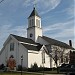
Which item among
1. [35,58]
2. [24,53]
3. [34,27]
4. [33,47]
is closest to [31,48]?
[33,47]

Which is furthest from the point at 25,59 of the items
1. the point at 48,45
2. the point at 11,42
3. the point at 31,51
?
the point at 48,45

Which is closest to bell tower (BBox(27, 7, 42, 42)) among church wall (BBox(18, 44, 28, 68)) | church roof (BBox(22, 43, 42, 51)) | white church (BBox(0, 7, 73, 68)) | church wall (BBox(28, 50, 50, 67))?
white church (BBox(0, 7, 73, 68))

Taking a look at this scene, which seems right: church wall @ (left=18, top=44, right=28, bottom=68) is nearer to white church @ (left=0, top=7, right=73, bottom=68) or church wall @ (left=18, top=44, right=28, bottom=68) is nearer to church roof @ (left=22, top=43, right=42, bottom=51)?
white church @ (left=0, top=7, right=73, bottom=68)

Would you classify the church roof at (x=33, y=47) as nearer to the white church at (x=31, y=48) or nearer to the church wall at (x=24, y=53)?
the white church at (x=31, y=48)

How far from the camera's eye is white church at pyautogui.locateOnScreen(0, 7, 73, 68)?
5644 centimetres

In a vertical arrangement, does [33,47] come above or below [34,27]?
below

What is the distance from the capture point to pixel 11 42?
60531mm

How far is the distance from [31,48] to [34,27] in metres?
12.8

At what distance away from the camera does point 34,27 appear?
226 feet

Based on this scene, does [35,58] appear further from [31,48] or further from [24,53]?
[24,53]

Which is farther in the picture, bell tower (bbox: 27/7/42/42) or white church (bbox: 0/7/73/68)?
bell tower (bbox: 27/7/42/42)

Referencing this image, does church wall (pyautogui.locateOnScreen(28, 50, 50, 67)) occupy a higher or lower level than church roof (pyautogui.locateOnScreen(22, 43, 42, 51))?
lower

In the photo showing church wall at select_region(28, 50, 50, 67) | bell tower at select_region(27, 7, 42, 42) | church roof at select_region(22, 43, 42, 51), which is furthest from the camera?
bell tower at select_region(27, 7, 42, 42)

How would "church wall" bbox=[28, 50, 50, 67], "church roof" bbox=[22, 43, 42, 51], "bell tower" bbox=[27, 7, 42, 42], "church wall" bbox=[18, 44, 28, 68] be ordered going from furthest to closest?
"bell tower" bbox=[27, 7, 42, 42] < "church roof" bbox=[22, 43, 42, 51] < "church wall" bbox=[28, 50, 50, 67] < "church wall" bbox=[18, 44, 28, 68]
